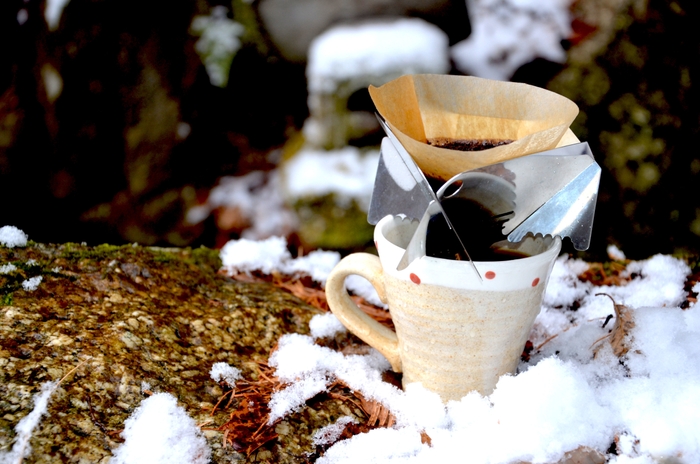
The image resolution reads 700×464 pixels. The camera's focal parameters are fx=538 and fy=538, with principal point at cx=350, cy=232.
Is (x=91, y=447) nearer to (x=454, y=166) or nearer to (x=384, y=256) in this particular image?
(x=384, y=256)

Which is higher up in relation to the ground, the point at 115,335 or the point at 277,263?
the point at 115,335

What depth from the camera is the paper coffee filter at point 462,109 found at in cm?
99

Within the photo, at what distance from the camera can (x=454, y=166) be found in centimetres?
92

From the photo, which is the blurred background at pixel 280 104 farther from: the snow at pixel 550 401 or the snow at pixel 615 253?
the snow at pixel 550 401

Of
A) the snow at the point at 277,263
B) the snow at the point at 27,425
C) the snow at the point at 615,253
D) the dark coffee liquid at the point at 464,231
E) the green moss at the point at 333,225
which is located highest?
the dark coffee liquid at the point at 464,231

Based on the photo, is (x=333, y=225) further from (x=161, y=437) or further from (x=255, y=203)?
(x=161, y=437)

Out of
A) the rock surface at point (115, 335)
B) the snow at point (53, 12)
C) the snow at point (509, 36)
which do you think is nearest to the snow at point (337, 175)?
the snow at point (509, 36)

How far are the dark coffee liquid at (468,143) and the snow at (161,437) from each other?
2.26 ft

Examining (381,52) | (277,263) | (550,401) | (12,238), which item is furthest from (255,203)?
(550,401)

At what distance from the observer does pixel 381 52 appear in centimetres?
194

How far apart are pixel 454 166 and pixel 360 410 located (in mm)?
520

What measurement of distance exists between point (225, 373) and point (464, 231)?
0.55 meters

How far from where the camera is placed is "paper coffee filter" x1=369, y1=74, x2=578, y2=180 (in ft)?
3.25

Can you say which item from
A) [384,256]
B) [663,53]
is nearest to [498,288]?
[384,256]
